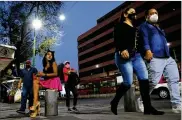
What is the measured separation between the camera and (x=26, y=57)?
3469 centimetres

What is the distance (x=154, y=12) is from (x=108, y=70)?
82902mm

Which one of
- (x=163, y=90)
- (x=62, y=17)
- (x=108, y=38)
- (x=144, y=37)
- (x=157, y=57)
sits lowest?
(x=163, y=90)

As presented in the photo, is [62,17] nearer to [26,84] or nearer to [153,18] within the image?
[26,84]

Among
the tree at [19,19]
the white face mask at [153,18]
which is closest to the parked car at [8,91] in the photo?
the tree at [19,19]

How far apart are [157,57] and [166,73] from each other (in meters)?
0.32

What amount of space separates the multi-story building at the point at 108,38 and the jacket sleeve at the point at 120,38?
52343mm

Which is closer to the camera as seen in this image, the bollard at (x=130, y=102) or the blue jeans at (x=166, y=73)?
the blue jeans at (x=166, y=73)

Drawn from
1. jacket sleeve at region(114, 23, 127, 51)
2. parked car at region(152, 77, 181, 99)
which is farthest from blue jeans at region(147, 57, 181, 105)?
parked car at region(152, 77, 181, 99)

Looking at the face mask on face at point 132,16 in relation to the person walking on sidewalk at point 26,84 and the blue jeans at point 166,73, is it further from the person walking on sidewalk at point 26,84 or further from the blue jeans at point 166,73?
the person walking on sidewalk at point 26,84

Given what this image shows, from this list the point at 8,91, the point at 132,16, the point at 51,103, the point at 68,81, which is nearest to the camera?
the point at 132,16

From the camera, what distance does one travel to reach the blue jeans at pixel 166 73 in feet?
17.2

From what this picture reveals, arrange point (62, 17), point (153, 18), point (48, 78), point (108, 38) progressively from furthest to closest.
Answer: point (108, 38)
point (62, 17)
point (48, 78)
point (153, 18)

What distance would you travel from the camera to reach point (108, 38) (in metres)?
90.2

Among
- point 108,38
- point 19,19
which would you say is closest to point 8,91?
point 19,19
